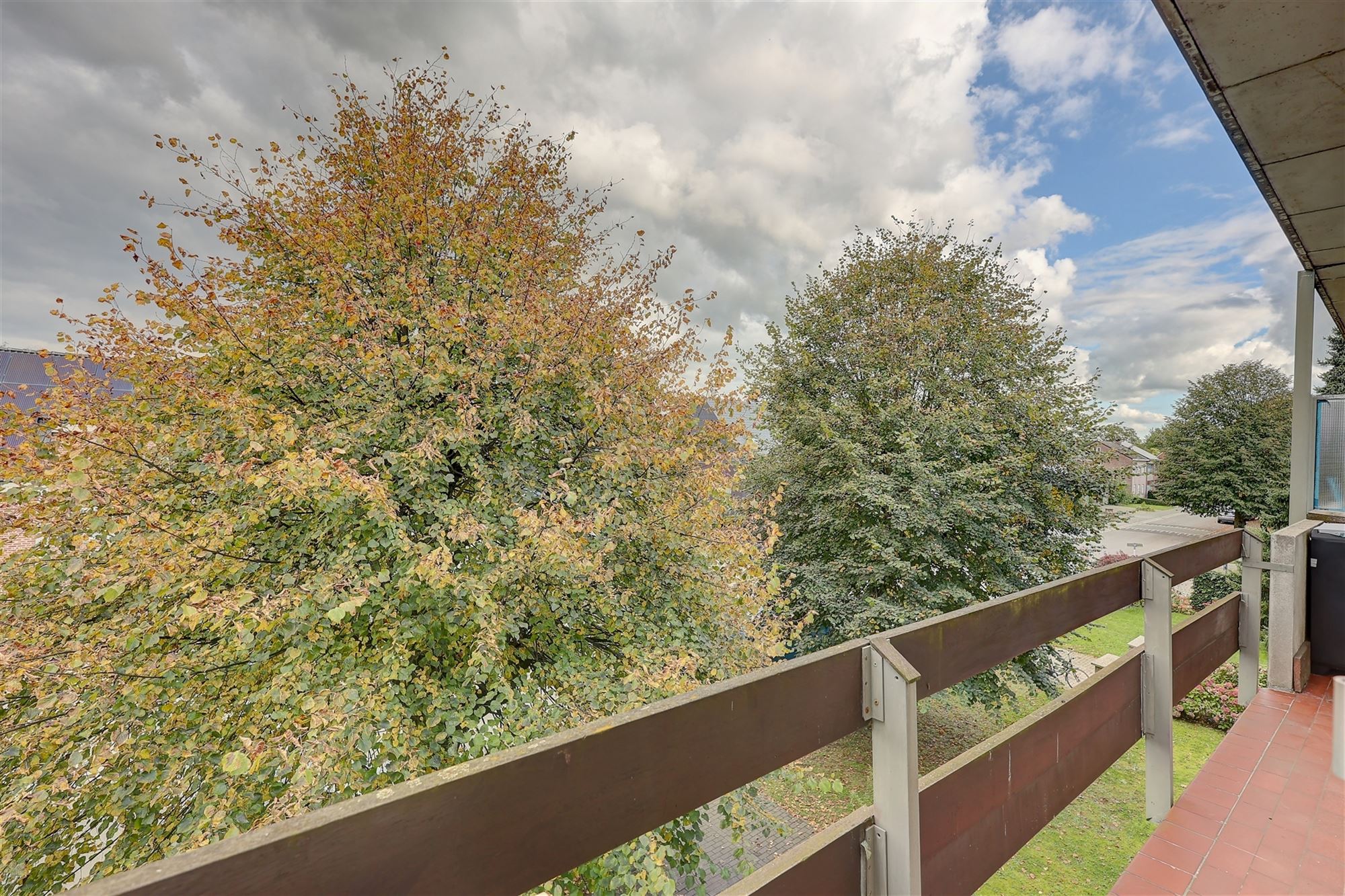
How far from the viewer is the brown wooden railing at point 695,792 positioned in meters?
0.53

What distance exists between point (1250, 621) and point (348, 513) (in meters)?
5.43

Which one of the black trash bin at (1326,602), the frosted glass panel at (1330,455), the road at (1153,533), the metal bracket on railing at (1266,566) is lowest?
the road at (1153,533)

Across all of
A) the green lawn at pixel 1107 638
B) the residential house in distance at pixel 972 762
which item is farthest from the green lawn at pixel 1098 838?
the green lawn at pixel 1107 638

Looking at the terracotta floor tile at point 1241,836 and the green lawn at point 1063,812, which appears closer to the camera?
the terracotta floor tile at point 1241,836

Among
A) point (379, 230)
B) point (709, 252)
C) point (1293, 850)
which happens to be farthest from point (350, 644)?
point (709, 252)

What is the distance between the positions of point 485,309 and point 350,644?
2.50m

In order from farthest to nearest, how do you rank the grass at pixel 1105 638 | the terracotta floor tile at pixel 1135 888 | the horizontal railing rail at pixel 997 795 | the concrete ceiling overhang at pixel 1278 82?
the grass at pixel 1105 638 < the terracotta floor tile at pixel 1135 888 < the concrete ceiling overhang at pixel 1278 82 < the horizontal railing rail at pixel 997 795

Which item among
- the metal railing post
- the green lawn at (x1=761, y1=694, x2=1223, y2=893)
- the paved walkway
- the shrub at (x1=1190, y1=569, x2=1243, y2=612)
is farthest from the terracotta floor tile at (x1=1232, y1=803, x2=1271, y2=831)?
the shrub at (x1=1190, y1=569, x2=1243, y2=612)

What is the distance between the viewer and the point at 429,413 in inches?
158

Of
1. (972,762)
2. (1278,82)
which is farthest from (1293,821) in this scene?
(1278,82)

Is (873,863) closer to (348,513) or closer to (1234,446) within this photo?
(348,513)

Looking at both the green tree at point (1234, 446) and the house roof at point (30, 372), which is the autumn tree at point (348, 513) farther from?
the green tree at point (1234, 446)

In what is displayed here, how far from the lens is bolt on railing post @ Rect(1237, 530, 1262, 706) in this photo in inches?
113

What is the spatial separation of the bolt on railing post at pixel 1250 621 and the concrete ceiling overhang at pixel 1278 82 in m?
1.79
